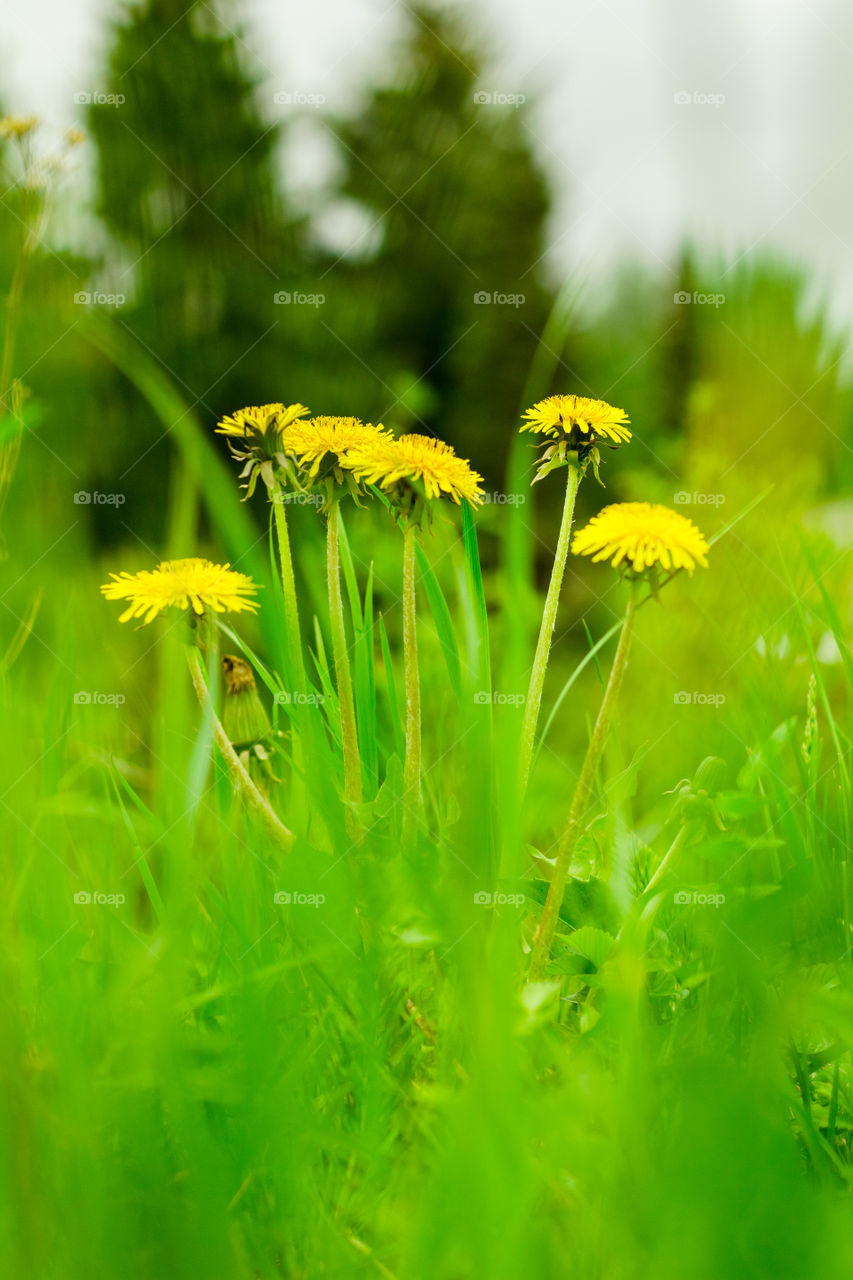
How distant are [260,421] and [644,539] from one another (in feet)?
0.99

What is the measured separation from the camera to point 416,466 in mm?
556

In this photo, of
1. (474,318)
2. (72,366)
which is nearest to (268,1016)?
(72,366)

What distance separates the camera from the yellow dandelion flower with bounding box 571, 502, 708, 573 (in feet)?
1.59

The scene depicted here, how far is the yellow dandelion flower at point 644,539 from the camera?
1.59 ft

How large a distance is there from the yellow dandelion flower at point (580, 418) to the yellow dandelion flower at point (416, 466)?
0.20 feet

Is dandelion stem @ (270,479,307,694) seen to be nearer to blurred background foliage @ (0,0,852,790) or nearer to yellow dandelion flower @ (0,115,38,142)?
blurred background foliage @ (0,0,852,790)

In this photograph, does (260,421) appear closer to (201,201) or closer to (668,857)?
(668,857)

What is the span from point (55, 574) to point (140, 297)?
156cm
